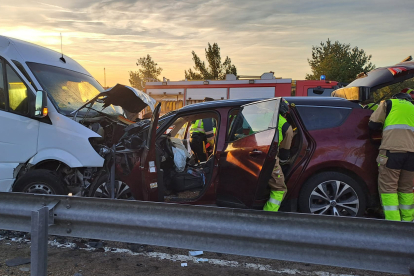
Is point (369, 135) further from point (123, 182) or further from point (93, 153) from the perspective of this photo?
point (93, 153)

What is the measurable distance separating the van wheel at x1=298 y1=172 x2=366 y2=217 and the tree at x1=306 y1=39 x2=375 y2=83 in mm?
26190

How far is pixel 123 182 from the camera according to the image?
390 centimetres

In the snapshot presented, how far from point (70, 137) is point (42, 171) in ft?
1.86

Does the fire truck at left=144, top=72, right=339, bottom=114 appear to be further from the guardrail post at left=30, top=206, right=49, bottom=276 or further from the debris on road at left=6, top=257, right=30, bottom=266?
the guardrail post at left=30, top=206, right=49, bottom=276

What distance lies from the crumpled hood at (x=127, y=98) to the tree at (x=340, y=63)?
25925mm

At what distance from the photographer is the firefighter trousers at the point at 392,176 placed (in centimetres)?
341

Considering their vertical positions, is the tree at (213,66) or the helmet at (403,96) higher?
the tree at (213,66)

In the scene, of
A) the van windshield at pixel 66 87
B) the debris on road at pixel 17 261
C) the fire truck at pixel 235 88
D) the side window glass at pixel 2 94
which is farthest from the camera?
the fire truck at pixel 235 88

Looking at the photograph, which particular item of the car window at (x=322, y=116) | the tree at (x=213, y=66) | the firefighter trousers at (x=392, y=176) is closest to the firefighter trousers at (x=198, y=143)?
the car window at (x=322, y=116)

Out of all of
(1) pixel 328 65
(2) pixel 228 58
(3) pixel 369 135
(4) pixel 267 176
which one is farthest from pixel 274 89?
(1) pixel 328 65

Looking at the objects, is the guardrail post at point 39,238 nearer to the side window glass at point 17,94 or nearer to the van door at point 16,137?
the van door at point 16,137

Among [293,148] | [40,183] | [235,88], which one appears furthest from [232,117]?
[235,88]

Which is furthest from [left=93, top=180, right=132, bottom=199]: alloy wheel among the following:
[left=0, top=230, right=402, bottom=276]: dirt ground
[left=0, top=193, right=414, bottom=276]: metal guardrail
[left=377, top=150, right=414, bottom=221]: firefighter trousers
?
[left=377, top=150, right=414, bottom=221]: firefighter trousers

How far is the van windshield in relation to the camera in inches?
169
